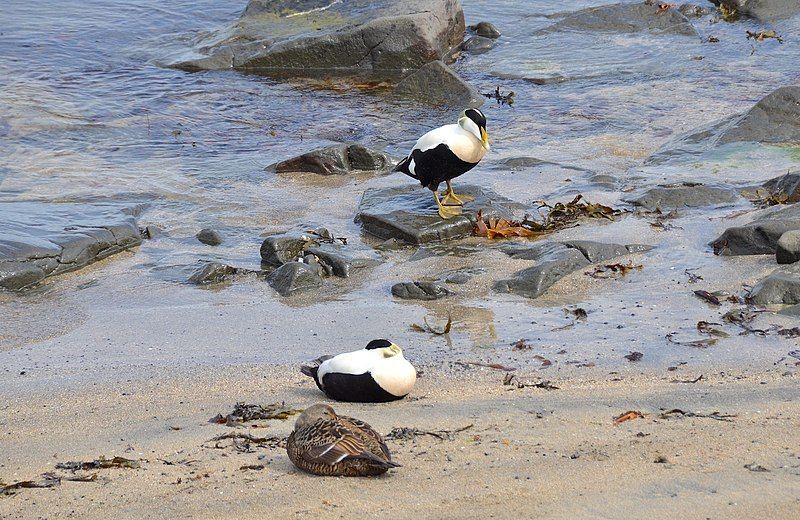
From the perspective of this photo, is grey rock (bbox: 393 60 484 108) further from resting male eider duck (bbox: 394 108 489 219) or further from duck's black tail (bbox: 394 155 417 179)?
resting male eider duck (bbox: 394 108 489 219)

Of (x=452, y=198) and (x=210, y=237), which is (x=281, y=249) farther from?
(x=452, y=198)

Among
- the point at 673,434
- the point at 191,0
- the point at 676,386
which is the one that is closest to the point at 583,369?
the point at 676,386

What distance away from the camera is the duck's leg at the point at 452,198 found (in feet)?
26.3

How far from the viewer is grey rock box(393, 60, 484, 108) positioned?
12.2 metres

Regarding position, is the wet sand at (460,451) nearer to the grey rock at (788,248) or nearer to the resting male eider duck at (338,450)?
the resting male eider duck at (338,450)

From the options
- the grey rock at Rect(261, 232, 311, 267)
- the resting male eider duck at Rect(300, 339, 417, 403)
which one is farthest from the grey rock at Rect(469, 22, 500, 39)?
the resting male eider duck at Rect(300, 339, 417, 403)

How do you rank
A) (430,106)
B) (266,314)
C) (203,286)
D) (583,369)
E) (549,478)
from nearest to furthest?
(549,478)
(583,369)
(266,314)
(203,286)
(430,106)

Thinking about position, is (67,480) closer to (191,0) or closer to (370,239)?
(370,239)

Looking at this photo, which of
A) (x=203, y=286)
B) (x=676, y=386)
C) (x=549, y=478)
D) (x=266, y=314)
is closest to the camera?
(x=549, y=478)

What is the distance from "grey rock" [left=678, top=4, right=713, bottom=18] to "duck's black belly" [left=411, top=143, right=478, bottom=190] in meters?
9.54

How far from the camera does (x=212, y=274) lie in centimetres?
691

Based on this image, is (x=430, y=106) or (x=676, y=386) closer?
(x=676, y=386)

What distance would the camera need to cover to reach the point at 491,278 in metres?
6.55

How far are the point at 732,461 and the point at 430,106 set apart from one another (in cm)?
880
